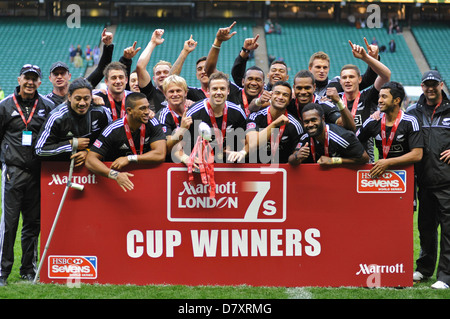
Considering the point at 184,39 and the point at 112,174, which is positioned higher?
the point at 184,39

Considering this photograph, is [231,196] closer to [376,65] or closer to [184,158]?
[184,158]

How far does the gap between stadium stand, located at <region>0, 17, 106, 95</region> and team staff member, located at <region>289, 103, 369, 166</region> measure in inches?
1115

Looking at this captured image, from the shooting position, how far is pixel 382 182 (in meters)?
5.85

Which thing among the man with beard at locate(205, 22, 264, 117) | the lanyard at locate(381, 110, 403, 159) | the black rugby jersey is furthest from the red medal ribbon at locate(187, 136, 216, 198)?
the lanyard at locate(381, 110, 403, 159)

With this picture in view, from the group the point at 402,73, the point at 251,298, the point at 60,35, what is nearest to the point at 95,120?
the point at 251,298

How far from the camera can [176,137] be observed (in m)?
5.75

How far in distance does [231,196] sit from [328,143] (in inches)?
41.1

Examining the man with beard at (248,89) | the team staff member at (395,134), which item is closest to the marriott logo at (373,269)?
the team staff member at (395,134)

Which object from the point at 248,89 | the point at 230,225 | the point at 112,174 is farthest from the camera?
the point at 248,89

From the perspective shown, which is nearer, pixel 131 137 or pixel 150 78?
pixel 131 137

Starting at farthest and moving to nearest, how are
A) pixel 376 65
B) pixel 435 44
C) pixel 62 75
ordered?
pixel 435 44 < pixel 62 75 < pixel 376 65

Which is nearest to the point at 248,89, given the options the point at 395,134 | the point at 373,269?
the point at 395,134
